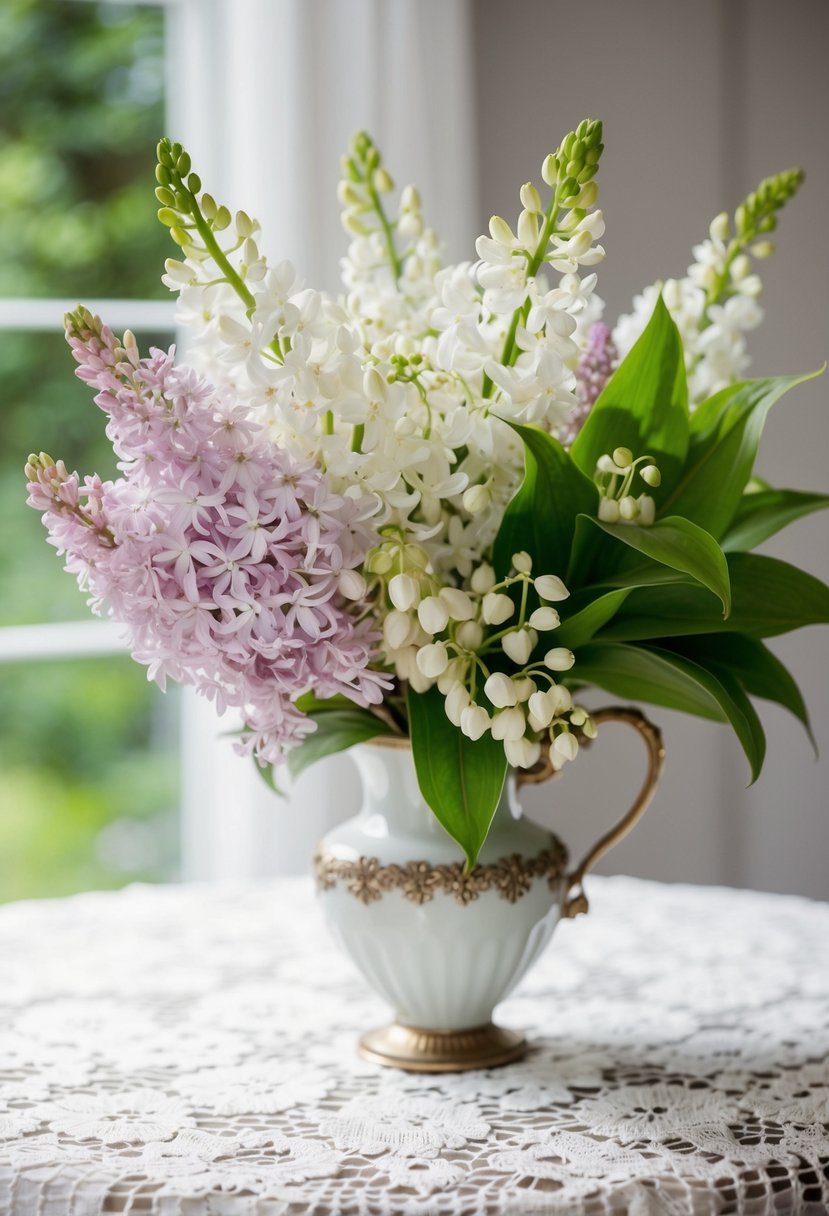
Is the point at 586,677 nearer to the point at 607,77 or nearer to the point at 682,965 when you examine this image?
the point at 682,965

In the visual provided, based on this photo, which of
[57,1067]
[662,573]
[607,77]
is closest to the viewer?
[662,573]

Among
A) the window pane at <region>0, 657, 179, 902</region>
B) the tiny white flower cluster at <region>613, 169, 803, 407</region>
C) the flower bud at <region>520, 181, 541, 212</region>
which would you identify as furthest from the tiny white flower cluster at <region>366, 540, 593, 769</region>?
the window pane at <region>0, 657, 179, 902</region>

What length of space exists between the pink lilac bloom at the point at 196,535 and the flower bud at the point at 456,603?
0.22ft

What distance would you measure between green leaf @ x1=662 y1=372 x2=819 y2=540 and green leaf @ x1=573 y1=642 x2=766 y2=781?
103 mm

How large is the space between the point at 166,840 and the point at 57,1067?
371 centimetres

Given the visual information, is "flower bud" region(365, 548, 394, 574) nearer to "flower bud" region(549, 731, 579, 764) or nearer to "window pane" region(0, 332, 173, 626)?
"flower bud" region(549, 731, 579, 764)

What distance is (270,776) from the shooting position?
1025 mm

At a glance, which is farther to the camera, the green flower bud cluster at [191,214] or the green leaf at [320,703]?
the green leaf at [320,703]

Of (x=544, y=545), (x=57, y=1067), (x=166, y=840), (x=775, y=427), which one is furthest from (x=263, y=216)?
(x=166, y=840)

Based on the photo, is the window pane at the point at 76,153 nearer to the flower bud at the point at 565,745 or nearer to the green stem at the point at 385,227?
the green stem at the point at 385,227

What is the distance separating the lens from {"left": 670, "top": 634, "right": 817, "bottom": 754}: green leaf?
89 cm

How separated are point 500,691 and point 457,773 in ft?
0.28

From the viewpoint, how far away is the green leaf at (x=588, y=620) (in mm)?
789

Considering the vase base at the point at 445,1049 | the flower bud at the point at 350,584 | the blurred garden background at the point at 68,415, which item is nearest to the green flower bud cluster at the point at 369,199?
the flower bud at the point at 350,584
